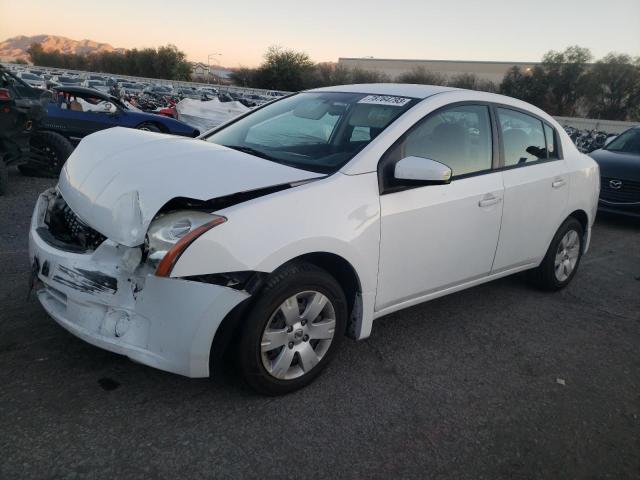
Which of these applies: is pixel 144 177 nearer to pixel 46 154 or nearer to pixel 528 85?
pixel 46 154

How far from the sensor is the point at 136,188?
103 inches

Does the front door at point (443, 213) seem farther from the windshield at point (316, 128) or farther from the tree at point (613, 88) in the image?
the tree at point (613, 88)

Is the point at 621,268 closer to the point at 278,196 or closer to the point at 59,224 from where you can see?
the point at 278,196

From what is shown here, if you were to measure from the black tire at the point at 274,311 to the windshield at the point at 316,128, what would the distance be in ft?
2.11

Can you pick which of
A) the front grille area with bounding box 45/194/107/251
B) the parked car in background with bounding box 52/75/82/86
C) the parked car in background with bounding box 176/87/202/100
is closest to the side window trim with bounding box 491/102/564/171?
the front grille area with bounding box 45/194/107/251

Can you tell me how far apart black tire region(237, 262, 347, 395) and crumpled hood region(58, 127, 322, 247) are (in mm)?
478

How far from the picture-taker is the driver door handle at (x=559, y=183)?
433 centimetres

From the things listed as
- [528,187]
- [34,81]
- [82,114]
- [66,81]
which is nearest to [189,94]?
[66,81]

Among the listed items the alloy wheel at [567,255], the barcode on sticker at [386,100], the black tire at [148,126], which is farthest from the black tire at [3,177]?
the alloy wheel at [567,255]

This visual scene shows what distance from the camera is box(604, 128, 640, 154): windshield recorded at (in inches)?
357

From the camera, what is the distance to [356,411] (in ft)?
9.11

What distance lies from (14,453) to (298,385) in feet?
4.38

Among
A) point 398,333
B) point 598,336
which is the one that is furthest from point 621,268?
point 398,333

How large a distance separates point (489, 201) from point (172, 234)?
2241 millimetres
